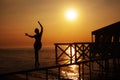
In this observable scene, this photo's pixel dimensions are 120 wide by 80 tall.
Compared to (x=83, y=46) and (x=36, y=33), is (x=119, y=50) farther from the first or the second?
(x=36, y=33)

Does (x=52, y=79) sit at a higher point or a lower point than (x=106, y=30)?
lower

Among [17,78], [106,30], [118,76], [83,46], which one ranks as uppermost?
[106,30]

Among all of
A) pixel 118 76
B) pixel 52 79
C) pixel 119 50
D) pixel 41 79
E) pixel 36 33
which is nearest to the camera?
pixel 118 76

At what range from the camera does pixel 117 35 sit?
2406cm

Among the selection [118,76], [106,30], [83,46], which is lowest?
[118,76]

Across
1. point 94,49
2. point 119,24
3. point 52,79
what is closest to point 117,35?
point 119,24

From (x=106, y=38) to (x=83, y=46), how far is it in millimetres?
3558

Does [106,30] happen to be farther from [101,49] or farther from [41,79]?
[41,79]

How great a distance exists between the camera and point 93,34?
89.1 feet

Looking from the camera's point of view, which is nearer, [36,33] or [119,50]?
[36,33]

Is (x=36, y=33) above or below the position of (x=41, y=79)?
above

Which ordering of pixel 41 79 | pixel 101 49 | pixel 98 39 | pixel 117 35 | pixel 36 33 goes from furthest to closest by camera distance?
pixel 41 79 → pixel 98 39 → pixel 117 35 → pixel 101 49 → pixel 36 33

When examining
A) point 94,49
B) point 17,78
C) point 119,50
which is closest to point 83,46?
point 94,49

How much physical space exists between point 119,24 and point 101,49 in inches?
118
